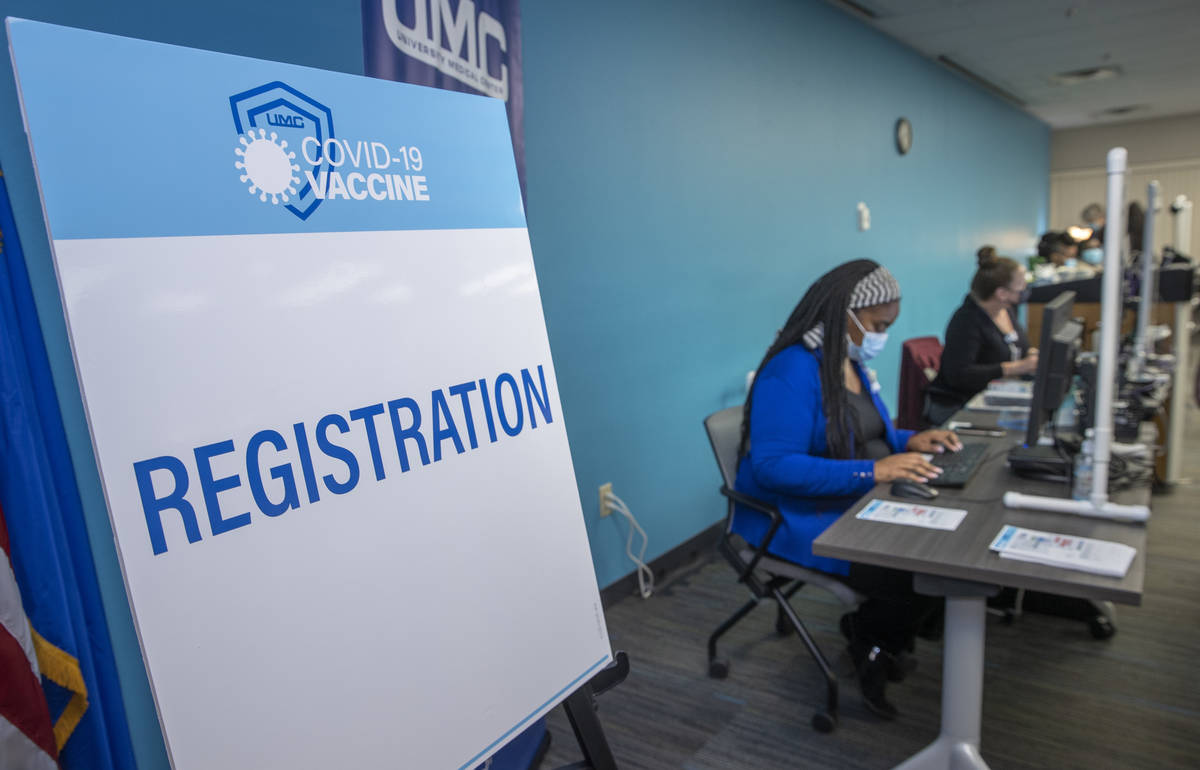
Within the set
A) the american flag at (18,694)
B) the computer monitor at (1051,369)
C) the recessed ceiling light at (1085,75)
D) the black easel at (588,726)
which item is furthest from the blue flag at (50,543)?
the recessed ceiling light at (1085,75)

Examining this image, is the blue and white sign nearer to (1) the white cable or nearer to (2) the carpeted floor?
(2) the carpeted floor

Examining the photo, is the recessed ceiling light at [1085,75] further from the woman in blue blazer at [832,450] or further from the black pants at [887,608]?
the black pants at [887,608]

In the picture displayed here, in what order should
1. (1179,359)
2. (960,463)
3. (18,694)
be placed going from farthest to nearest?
(1179,359)
(960,463)
(18,694)

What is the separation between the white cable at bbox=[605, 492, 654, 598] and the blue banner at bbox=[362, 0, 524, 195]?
4.80ft

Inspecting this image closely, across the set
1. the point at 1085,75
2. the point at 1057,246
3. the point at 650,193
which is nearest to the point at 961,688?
the point at 650,193

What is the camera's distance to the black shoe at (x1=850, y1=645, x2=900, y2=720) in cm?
210

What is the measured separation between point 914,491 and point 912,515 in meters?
0.14

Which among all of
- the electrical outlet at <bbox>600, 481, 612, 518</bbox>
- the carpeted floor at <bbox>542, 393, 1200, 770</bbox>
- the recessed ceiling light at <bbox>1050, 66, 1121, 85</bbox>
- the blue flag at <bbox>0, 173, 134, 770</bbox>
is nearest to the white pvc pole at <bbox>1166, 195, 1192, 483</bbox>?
the carpeted floor at <bbox>542, 393, 1200, 770</bbox>

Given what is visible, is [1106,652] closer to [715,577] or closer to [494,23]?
[715,577]

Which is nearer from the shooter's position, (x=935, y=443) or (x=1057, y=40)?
(x=935, y=443)

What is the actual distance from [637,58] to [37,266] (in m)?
2.22

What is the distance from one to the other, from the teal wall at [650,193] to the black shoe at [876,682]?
105 centimetres

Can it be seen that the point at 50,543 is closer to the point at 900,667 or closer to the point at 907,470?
the point at 907,470

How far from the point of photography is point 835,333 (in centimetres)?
209
